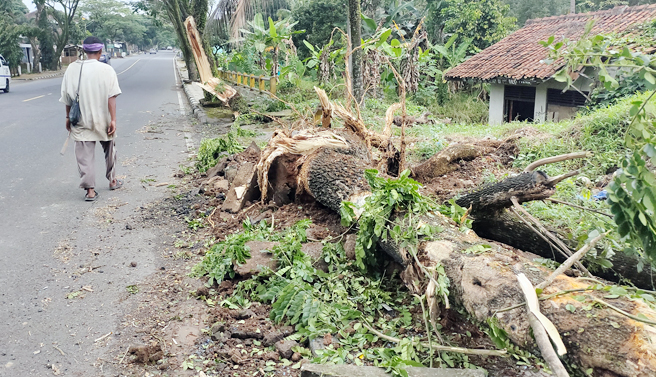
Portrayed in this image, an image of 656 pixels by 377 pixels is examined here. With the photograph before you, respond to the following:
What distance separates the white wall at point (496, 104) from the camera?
16.9 meters

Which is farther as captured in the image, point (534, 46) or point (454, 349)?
point (534, 46)

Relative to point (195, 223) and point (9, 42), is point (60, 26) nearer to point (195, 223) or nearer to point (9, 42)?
point (9, 42)

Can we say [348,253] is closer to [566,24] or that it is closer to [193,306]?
[193,306]

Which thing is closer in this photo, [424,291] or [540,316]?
[540,316]

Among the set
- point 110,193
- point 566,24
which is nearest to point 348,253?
point 110,193

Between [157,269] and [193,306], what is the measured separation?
0.88 m

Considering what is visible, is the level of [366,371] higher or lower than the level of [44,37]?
lower

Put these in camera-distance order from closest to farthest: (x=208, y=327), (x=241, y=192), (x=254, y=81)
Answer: (x=208, y=327)
(x=241, y=192)
(x=254, y=81)

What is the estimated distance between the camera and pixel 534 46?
16656 mm

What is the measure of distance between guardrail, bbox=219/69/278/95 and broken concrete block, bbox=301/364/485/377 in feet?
37.9

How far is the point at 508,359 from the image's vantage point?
3158 millimetres

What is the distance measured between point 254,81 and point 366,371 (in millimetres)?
15542

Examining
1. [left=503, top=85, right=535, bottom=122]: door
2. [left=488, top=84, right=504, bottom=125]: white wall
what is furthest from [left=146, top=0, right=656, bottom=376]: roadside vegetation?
[left=488, top=84, right=504, bottom=125]: white wall

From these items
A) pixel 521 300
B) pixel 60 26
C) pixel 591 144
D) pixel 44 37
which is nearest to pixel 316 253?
pixel 521 300
